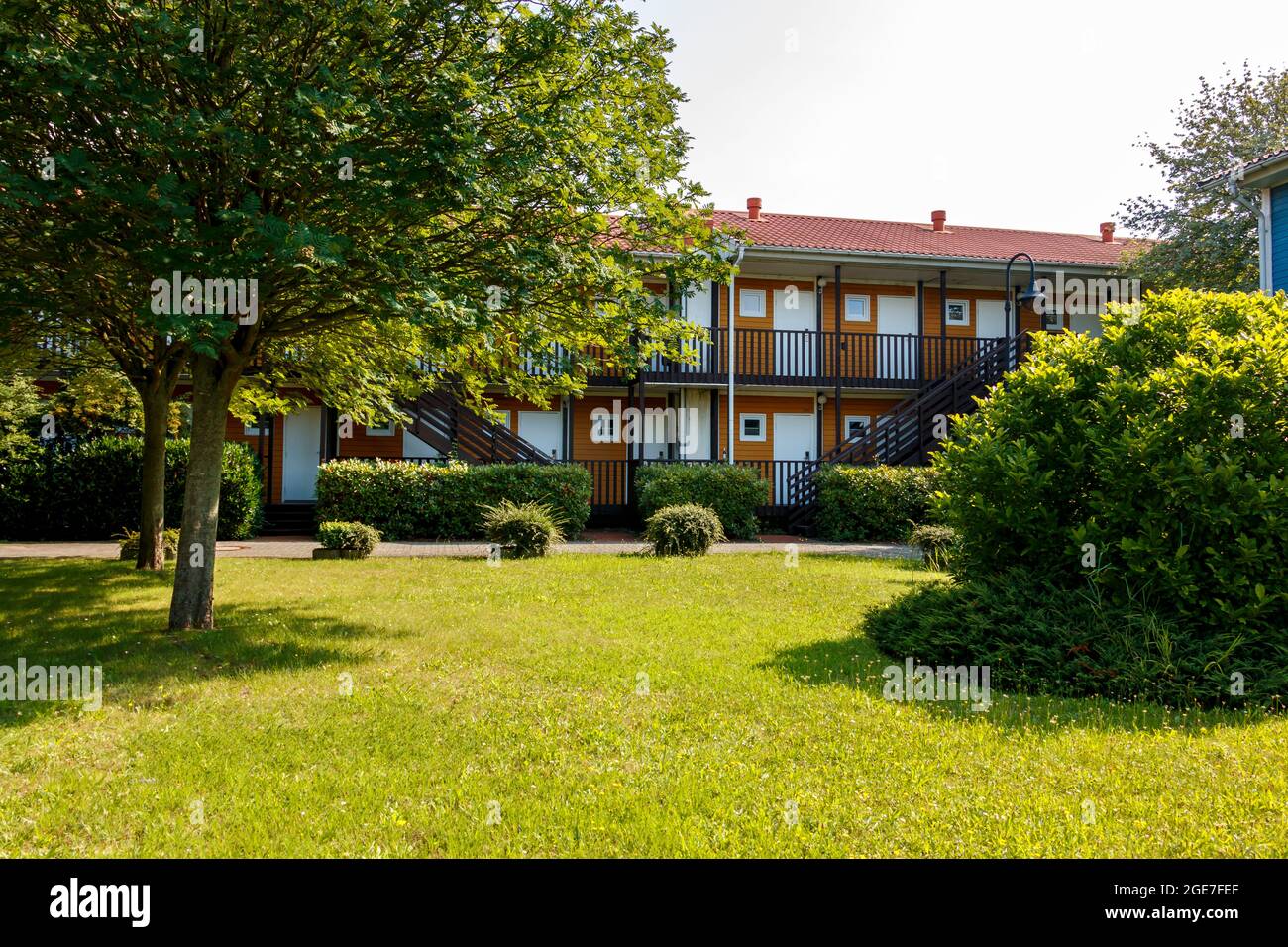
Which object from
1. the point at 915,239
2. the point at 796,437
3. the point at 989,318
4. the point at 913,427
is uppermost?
the point at 915,239

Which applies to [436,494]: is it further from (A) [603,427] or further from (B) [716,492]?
(A) [603,427]

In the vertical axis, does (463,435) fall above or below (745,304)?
below

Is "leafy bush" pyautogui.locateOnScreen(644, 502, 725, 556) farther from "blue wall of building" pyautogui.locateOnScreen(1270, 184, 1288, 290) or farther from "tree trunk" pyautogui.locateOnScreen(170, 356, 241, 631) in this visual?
"blue wall of building" pyautogui.locateOnScreen(1270, 184, 1288, 290)

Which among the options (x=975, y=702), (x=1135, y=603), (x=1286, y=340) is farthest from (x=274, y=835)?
(x=1286, y=340)

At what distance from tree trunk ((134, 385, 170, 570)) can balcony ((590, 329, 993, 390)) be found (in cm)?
1092

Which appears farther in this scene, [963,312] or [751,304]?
[963,312]

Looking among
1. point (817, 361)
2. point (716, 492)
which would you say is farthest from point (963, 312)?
point (716, 492)

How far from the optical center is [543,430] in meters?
21.5

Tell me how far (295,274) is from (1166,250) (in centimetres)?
2229

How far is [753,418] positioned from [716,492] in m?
5.59

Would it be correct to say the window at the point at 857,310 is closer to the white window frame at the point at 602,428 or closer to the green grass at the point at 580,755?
the white window frame at the point at 602,428

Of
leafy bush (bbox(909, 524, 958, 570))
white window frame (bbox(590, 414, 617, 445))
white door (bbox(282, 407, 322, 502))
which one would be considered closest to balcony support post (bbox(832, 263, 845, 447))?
white window frame (bbox(590, 414, 617, 445))

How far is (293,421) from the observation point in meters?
20.4

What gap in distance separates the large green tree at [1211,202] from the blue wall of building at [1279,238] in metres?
6.46
